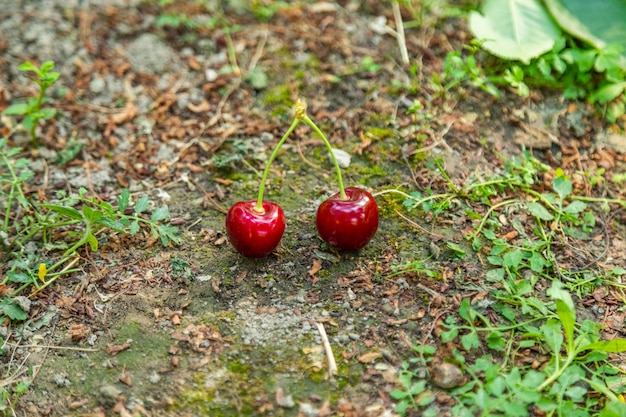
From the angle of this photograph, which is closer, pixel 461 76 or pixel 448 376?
pixel 448 376

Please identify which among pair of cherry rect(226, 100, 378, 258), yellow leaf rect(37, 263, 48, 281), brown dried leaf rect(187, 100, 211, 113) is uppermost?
pair of cherry rect(226, 100, 378, 258)

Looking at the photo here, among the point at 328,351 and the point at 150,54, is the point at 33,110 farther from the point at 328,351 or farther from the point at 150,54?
the point at 328,351

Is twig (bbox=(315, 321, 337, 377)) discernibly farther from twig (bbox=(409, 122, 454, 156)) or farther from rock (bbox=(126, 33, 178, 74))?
rock (bbox=(126, 33, 178, 74))

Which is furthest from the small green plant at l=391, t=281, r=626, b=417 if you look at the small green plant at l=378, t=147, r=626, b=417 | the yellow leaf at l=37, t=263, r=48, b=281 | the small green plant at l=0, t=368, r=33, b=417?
the yellow leaf at l=37, t=263, r=48, b=281

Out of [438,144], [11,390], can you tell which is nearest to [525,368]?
[438,144]

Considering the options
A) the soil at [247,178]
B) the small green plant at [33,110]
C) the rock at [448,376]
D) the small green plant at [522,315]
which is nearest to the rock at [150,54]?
the soil at [247,178]

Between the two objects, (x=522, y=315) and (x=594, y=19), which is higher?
(x=594, y=19)
